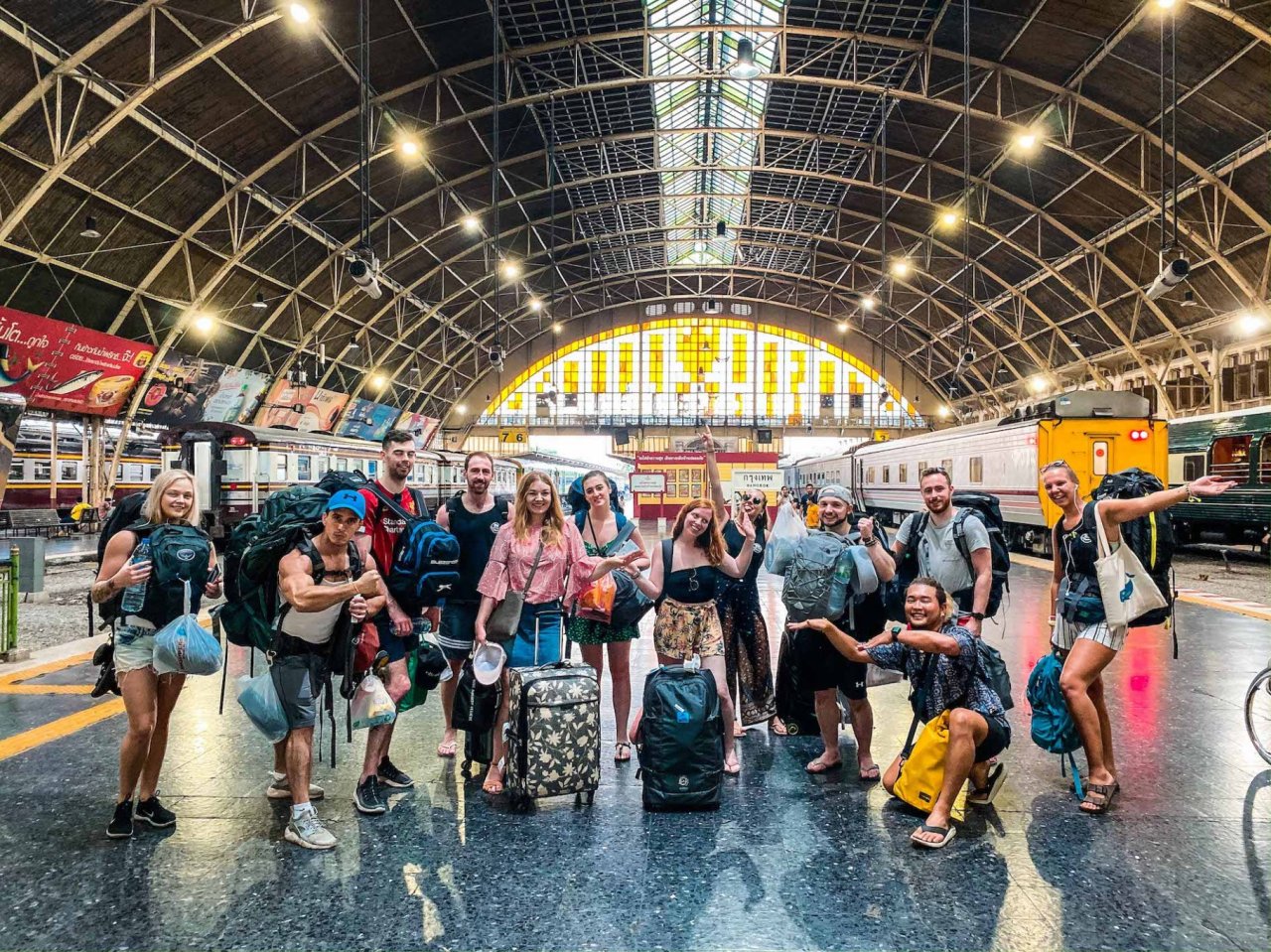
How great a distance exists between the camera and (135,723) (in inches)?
147

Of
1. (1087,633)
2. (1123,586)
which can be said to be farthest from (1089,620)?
(1123,586)

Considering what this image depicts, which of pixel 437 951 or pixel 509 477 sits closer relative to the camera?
pixel 437 951

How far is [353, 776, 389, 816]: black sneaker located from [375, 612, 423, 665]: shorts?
0.61 meters

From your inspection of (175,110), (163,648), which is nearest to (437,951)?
(163,648)

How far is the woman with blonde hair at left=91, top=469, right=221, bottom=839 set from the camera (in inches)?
147

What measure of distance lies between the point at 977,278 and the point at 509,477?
885 inches

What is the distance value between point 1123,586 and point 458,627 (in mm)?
3525

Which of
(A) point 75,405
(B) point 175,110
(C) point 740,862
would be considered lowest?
(C) point 740,862

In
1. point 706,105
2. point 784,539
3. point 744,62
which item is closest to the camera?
point 784,539

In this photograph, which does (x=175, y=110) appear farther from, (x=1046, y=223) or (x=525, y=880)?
(x=1046, y=223)

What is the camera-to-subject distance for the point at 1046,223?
29109 mm

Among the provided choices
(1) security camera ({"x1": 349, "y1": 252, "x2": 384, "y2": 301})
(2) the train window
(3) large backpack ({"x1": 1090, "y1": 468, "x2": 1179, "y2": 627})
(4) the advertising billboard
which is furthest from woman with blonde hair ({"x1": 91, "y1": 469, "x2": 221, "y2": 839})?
(2) the train window

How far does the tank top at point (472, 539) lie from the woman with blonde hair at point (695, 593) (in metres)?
0.94

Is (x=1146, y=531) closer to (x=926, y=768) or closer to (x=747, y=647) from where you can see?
(x=926, y=768)
